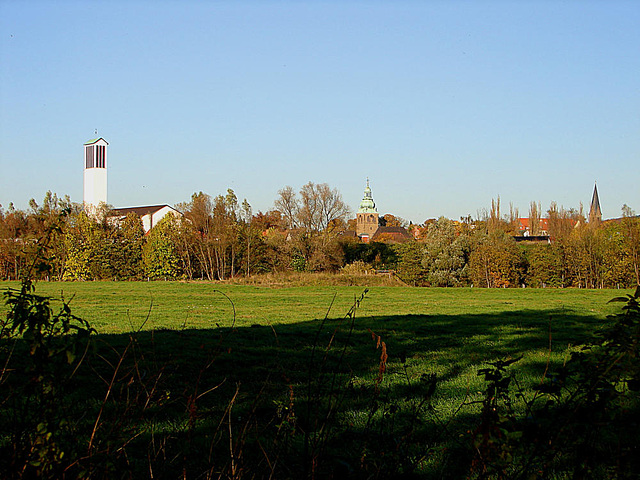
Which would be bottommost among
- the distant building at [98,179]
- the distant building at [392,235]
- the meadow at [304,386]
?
the meadow at [304,386]

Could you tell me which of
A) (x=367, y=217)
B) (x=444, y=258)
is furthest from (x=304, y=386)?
(x=367, y=217)

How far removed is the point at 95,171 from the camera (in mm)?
62812

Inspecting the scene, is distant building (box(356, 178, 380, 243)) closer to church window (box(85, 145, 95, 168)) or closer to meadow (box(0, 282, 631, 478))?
church window (box(85, 145, 95, 168))

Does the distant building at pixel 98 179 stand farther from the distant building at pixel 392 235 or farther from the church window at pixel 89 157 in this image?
the distant building at pixel 392 235

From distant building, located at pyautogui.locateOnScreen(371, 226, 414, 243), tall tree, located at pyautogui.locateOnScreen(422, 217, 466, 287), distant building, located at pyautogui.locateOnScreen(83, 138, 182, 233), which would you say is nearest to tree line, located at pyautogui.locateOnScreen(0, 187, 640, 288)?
tall tree, located at pyautogui.locateOnScreen(422, 217, 466, 287)

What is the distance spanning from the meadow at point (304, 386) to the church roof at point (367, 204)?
122 metres

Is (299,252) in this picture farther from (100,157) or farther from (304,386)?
(304,386)

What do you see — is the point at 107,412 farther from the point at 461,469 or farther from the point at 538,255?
the point at 538,255

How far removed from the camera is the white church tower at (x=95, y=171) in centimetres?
6266

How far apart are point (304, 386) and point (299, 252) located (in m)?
37.8

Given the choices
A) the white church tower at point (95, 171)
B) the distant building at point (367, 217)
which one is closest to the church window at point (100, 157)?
the white church tower at point (95, 171)

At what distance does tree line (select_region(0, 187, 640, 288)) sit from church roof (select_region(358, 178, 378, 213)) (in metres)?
88.1

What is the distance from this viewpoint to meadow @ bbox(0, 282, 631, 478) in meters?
2.68

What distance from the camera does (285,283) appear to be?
29.0 meters
